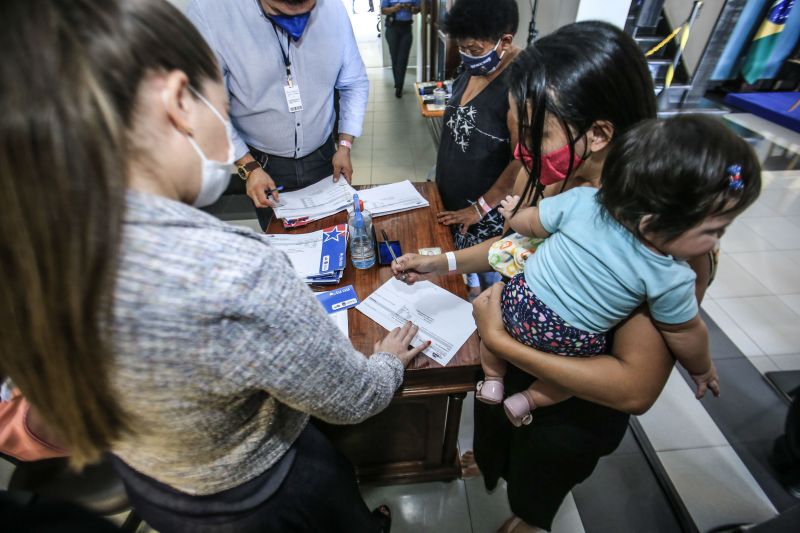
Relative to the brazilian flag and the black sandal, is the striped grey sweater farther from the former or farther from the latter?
the brazilian flag

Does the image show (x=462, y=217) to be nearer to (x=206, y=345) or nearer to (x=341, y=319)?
(x=341, y=319)

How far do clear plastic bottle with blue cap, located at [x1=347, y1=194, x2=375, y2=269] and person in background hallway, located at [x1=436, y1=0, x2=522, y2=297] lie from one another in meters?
0.37

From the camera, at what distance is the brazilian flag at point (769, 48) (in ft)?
15.9

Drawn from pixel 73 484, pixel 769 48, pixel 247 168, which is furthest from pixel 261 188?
pixel 769 48

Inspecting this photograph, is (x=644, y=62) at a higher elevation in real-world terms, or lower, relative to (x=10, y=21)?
lower

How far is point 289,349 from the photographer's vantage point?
1.68 feet

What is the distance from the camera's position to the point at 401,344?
1.02 m

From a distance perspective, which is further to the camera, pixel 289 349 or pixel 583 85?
pixel 583 85

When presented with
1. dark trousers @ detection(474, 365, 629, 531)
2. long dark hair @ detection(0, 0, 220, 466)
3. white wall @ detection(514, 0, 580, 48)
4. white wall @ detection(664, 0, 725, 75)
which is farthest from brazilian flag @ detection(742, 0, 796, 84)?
long dark hair @ detection(0, 0, 220, 466)

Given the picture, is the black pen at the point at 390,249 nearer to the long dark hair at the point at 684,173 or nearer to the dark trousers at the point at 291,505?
the dark trousers at the point at 291,505

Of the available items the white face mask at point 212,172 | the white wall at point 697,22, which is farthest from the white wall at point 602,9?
the white wall at point 697,22

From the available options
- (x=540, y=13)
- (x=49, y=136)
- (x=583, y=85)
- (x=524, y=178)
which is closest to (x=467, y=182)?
(x=524, y=178)

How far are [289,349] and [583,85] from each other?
0.85m

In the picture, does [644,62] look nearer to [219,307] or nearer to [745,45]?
[219,307]
